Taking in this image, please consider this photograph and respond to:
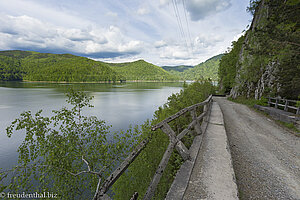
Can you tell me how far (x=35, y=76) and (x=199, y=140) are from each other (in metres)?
178

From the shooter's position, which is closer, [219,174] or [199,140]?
[219,174]

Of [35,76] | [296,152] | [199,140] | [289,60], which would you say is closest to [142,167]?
[199,140]

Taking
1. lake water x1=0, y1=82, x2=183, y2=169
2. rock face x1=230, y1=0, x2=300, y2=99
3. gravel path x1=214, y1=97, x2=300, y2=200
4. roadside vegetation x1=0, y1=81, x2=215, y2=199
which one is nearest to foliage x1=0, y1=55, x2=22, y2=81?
lake water x1=0, y1=82, x2=183, y2=169

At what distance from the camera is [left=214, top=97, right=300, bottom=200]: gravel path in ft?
10.0

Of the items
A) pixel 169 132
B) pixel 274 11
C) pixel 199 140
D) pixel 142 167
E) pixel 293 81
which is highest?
pixel 274 11

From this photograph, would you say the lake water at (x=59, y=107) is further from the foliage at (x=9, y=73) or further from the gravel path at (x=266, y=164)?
the foliage at (x=9, y=73)

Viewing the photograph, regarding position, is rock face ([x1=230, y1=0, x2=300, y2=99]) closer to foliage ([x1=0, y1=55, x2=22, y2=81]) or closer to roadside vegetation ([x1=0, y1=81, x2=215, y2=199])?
Result: roadside vegetation ([x1=0, y1=81, x2=215, y2=199])

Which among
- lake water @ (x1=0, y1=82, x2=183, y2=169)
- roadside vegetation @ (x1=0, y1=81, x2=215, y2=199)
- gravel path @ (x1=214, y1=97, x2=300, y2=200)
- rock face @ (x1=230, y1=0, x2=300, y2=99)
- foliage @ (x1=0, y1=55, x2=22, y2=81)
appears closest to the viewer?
roadside vegetation @ (x1=0, y1=81, x2=215, y2=199)

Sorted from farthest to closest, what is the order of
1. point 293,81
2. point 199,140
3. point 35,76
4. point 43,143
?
point 35,76, point 293,81, point 199,140, point 43,143

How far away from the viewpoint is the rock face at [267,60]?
8445mm

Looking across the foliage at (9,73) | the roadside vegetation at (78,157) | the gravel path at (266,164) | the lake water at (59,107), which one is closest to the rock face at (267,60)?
the gravel path at (266,164)

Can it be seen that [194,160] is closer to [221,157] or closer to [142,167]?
[221,157]

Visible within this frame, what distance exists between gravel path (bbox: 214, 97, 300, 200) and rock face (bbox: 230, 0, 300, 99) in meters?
5.56

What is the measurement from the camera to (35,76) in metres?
136
